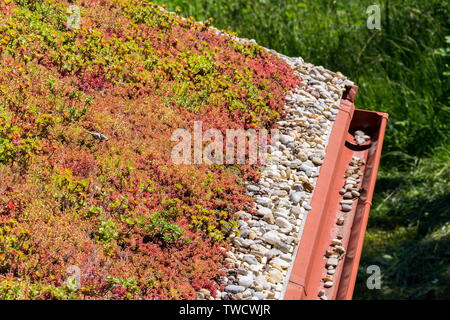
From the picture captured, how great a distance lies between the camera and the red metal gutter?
5536mm

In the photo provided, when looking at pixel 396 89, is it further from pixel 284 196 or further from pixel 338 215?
pixel 284 196

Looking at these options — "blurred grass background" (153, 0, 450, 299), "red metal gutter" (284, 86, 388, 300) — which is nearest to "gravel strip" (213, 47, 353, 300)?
"red metal gutter" (284, 86, 388, 300)

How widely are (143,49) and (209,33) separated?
1211 mm

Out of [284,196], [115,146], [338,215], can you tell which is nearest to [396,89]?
[338,215]

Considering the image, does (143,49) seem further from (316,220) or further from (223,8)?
(223,8)

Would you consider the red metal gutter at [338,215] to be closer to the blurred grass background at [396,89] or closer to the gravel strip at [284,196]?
the gravel strip at [284,196]

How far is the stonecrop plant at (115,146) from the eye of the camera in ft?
16.2

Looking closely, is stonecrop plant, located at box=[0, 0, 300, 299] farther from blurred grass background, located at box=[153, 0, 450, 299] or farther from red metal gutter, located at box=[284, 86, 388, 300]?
blurred grass background, located at box=[153, 0, 450, 299]

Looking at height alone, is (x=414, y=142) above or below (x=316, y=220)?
above

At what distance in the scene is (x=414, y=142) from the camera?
9438mm

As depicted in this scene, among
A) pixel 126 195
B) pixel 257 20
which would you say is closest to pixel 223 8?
pixel 257 20

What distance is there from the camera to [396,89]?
9742 millimetres

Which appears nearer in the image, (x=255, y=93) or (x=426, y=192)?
(x=255, y=93)

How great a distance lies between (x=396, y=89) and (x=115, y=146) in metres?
4.93
